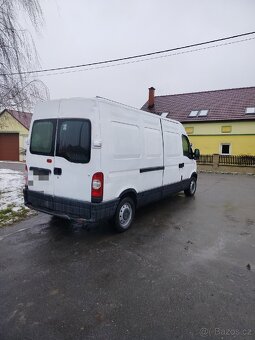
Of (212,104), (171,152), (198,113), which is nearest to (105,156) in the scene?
(171,152)

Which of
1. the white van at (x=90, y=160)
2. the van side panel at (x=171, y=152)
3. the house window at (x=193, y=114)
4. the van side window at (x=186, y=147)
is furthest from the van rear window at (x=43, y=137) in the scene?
the house window at (x=193, y=114)

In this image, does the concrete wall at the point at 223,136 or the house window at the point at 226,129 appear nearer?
the concrete wall at the point at 223,136

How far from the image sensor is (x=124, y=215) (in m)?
5.01

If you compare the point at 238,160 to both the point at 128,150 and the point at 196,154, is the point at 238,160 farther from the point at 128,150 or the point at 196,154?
the point at 128,150

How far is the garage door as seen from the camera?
23.6m

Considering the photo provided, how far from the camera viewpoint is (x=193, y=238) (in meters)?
4.76

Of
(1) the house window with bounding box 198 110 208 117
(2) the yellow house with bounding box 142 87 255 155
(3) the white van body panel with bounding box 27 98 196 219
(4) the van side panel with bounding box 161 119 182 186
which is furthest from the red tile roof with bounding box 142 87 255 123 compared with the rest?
(3) the white van body panel with bounding box 27 98 196 219

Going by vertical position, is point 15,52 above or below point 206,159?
above

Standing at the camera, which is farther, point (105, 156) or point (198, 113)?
point (198, 113)

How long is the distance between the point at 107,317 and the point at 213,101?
2354 cm

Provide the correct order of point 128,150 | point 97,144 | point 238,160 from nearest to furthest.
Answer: point 97,144
point 128,150
point 238,160

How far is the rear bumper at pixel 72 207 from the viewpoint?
13.6ft

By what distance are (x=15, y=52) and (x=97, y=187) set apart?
6893 mm

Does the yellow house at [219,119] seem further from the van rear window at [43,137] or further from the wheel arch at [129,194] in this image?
the van rear window at [43,137]
